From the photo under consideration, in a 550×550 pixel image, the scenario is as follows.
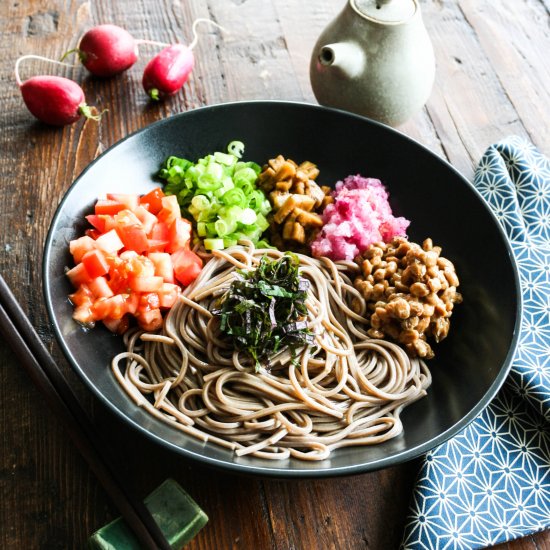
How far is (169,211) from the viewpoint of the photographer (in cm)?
262

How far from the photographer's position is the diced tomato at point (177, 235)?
258 cm

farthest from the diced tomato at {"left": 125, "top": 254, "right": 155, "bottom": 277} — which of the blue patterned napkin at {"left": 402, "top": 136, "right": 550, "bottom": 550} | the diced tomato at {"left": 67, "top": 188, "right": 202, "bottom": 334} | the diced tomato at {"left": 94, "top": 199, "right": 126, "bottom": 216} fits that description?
the blue patterned napkin at {"left": 402, "top": 136, "right": 550, "bottom": 550}

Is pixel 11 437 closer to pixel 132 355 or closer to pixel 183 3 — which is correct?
pixel 132 355

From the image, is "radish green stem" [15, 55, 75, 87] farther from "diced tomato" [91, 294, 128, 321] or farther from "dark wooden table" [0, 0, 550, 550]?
"diced tomato" [91, 294, 128, 321]

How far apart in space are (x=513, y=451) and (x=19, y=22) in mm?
3406

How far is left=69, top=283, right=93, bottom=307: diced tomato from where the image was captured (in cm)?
235

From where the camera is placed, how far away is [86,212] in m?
2.58

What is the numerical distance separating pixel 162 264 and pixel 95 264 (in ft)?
0.84

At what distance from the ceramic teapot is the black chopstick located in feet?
5.73

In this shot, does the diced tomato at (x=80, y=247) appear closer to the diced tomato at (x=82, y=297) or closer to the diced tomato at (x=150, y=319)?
the diced tomato at (x=82, y=297)

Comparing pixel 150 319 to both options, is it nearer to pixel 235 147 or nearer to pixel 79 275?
pixel 79 275

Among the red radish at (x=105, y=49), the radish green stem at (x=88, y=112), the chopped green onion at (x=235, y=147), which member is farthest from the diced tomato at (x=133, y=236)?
the red radish at (x=105, y=49)

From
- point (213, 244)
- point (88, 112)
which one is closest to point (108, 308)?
point (213, 244)

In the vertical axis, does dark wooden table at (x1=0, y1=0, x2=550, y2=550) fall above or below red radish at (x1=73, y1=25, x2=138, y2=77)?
below
